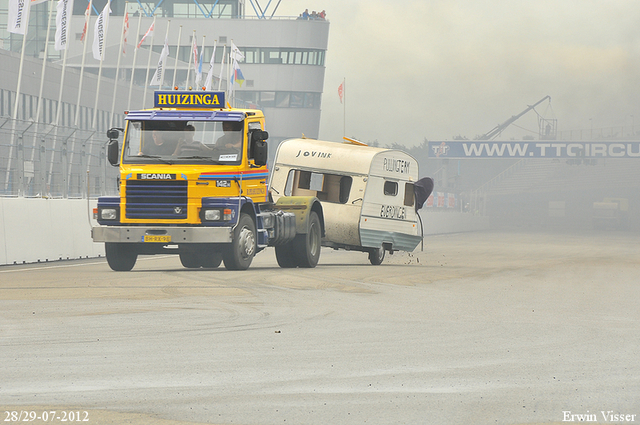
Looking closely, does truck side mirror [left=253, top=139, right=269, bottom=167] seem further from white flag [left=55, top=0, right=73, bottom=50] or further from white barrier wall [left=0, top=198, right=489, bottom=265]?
white flag [left=55, top=0, right=73, bottom=50]

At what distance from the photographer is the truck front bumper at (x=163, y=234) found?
1661 cm

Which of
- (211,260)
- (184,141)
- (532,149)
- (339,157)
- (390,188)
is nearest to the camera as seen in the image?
(184,141)

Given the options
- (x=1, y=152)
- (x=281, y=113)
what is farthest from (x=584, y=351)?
(x=281, y=113)

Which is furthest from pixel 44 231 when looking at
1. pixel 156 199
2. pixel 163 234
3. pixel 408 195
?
pixel 408 195

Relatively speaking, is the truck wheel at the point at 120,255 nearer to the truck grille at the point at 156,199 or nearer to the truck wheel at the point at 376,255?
the truck grille at the point at 156,199

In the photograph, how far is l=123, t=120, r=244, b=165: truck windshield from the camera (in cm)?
1694

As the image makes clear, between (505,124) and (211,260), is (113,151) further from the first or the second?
(505,124)

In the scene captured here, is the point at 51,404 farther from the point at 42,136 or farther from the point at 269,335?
the point at 42,136

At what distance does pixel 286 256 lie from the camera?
66.3 feet

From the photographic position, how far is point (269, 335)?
9789 millimetres

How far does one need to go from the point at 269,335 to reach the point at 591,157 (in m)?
84.8

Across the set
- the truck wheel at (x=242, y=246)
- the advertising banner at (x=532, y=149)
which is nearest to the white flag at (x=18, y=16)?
the truck wheel at (x=242, y=246)

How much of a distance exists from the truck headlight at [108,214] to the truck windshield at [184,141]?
36.0 inches

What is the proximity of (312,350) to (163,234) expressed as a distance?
8.36 meters
